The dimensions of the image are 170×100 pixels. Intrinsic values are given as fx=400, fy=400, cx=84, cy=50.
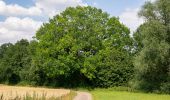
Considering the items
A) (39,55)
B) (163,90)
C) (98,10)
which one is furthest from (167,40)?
(39,55)

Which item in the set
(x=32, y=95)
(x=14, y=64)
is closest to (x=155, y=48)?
(x=32, y=95)

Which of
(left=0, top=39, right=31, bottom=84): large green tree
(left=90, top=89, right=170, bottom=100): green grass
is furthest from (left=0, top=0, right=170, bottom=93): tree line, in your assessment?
(left=90, top=89, right=170, bottom=100): green grass

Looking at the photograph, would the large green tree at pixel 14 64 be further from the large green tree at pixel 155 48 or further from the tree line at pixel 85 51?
the large green tree at pixel 155 48

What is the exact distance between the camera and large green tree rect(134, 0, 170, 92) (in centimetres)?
5878

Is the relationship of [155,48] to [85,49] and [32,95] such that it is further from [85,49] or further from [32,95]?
[32,95]

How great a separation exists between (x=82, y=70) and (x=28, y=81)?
1977cm

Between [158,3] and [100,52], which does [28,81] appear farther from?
[158,3]

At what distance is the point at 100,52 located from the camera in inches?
3071

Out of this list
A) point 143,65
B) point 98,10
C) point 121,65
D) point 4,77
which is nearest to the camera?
point 143,65

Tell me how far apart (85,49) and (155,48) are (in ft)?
78.0

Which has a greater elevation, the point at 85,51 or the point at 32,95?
the point at 85,51

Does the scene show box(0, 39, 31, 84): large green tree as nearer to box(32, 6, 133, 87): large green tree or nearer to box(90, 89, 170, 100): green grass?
box(32, 6, 133, 87): large green tree

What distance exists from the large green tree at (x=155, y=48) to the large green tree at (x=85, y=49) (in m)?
12.8

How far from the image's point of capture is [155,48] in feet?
192
